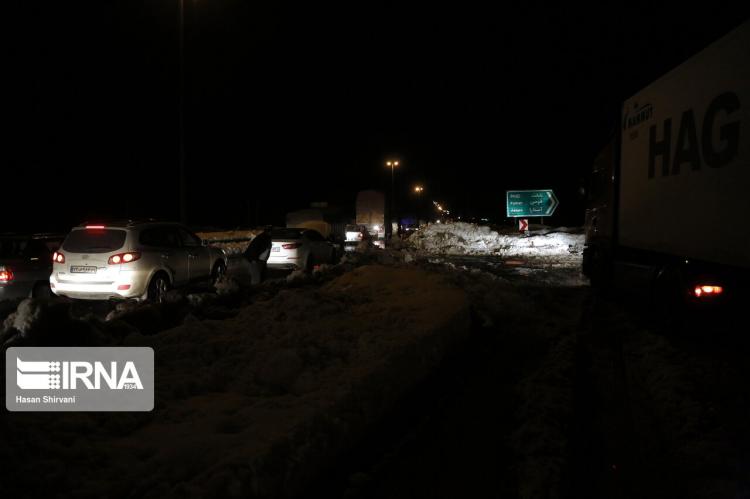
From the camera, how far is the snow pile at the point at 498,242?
3466 centimetres

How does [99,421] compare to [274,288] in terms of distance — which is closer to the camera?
[99,421]

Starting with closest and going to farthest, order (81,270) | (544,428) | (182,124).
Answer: (544,428) < (81,270) < (182,124)

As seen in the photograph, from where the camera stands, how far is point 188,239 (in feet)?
41.4

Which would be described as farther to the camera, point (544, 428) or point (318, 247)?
point (318, 247)

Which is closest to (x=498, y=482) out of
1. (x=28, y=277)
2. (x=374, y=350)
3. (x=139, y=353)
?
(x=374, y=350)

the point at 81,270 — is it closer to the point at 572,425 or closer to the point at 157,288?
the point at 157,288

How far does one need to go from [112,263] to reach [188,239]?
247 centimetres

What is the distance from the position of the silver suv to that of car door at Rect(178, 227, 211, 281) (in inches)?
33.2

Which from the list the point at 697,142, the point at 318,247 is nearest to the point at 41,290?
the point at 318,247

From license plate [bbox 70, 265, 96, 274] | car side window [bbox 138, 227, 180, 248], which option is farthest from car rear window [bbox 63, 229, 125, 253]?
car side window [bbox 138, 227, 180, 248]

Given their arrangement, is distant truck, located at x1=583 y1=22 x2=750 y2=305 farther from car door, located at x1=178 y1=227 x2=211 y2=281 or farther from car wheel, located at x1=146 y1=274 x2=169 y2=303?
car door, located at x1=178 y1=227 x2=211 y2=281

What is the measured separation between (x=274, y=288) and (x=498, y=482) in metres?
8.93

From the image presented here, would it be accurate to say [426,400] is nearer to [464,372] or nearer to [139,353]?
[464,372]

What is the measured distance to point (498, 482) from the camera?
413cm
